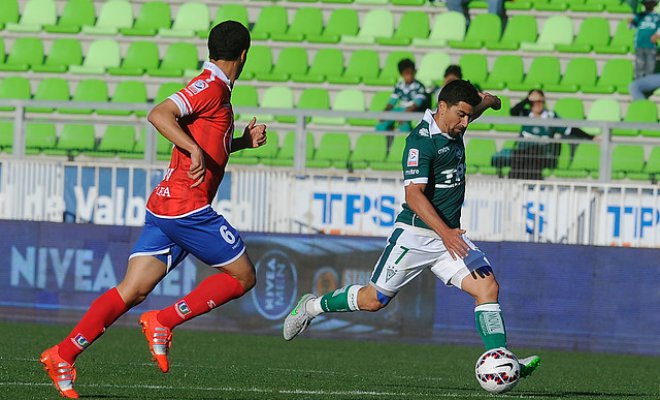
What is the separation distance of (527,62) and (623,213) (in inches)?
262

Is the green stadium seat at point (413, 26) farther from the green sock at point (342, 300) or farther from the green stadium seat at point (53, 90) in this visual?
the green sock at point (342, 300)

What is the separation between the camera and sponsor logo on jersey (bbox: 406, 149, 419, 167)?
8914 millimetres

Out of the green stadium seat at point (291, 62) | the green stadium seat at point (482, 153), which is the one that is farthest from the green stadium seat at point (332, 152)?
the green stadium seat at point (291, 62)

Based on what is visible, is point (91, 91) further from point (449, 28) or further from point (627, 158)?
point (627, 158)

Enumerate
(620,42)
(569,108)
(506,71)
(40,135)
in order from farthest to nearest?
(620,42) < (506,71) < (569,108) < (40,135)

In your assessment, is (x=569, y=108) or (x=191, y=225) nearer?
(x=191, y=225)

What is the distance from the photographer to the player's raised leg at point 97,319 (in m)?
7.51

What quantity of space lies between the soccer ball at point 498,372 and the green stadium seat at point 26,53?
14.9m

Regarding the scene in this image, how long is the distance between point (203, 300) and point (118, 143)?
7.72 metres

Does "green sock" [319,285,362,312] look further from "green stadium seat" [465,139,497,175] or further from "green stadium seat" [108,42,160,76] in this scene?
"green stadium seat" [108,42,160,76]

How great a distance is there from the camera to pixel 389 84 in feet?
66.5

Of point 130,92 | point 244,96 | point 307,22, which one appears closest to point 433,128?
point 244,96

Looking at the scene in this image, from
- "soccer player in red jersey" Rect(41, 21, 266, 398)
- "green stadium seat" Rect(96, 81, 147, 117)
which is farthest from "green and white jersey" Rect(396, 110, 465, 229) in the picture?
"green stadium seat" Rect(96, 81, 147, 117)

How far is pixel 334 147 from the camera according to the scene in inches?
597
